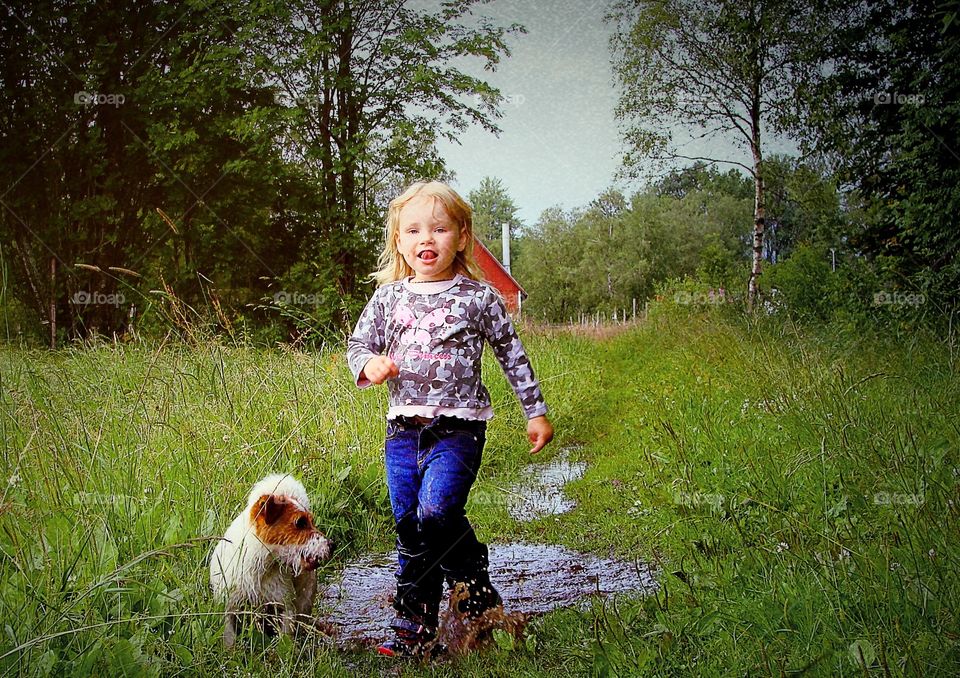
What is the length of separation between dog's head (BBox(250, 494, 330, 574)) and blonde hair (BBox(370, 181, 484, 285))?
780 mm

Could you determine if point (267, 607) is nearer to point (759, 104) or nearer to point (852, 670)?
point (852, 670)

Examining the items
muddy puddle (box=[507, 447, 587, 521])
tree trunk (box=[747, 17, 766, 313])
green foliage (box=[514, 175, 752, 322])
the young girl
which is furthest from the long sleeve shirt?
tree trunk (box=[747, 17, 766, 313])

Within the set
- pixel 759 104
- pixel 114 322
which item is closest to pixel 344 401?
pixel 114 322

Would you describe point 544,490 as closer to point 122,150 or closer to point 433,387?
point 433,387

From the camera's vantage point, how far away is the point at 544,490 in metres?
4.71

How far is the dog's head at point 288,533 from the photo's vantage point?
7.55 feet

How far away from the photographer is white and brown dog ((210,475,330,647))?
90.7 inches

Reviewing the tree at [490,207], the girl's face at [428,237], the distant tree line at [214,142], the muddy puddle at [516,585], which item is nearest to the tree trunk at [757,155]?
the distant tree line at [214,142]

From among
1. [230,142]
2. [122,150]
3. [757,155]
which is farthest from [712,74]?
[122,150]

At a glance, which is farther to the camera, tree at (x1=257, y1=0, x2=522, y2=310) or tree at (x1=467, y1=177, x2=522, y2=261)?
tree at (x1=467, y1=177, x2=522, y2=261)

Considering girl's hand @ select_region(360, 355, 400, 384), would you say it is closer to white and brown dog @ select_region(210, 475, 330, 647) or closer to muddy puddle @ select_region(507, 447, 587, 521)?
white and brown dog @ select_region(210, 475, 330, 647)

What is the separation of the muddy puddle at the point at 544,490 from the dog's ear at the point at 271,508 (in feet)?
6.37

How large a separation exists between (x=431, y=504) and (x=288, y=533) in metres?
0.41

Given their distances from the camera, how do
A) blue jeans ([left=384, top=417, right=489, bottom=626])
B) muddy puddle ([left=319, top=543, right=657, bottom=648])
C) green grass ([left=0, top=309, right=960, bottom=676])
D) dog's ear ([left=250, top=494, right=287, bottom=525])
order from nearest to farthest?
green grass ([left=0, top=309, right=960, bottom=676])
dog's ear ([left=250, top=494, right=287, bottom=525])
blue jeans ([left=384, top=417, right=489, bottom=626])
muddy puddle ([left=319, top=543, right=657, bottom=648])
